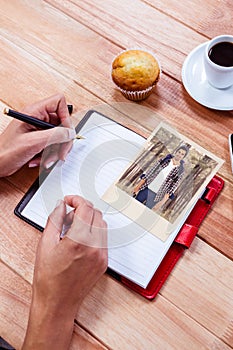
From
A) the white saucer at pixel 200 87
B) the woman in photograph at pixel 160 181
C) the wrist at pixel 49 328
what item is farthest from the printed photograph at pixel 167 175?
the wrist at pixel 49 328

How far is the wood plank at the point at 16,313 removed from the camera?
3.15 ft

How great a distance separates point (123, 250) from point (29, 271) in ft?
0.68

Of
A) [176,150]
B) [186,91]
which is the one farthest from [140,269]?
[186,91]

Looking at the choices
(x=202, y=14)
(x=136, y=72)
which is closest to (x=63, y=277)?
(x=136, y=72)

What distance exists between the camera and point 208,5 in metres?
1.20

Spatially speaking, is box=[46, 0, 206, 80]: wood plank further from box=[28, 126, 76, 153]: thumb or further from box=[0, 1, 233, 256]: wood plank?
box=[28, 126, 76, 153]: thumb

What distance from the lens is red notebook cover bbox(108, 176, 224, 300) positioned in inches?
38.0

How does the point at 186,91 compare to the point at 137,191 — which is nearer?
the point at 137,191

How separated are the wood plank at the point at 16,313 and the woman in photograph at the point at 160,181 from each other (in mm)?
299

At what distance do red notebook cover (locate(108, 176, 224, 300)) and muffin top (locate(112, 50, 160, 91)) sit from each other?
0.86ft

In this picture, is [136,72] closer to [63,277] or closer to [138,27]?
[138,27]

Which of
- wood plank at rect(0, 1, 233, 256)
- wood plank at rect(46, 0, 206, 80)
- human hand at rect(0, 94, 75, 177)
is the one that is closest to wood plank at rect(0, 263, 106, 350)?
human hand at rect(0, 94, 75, 177)

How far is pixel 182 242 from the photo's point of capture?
38.7 inches

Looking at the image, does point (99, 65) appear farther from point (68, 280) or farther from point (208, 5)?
point (68, 280)
